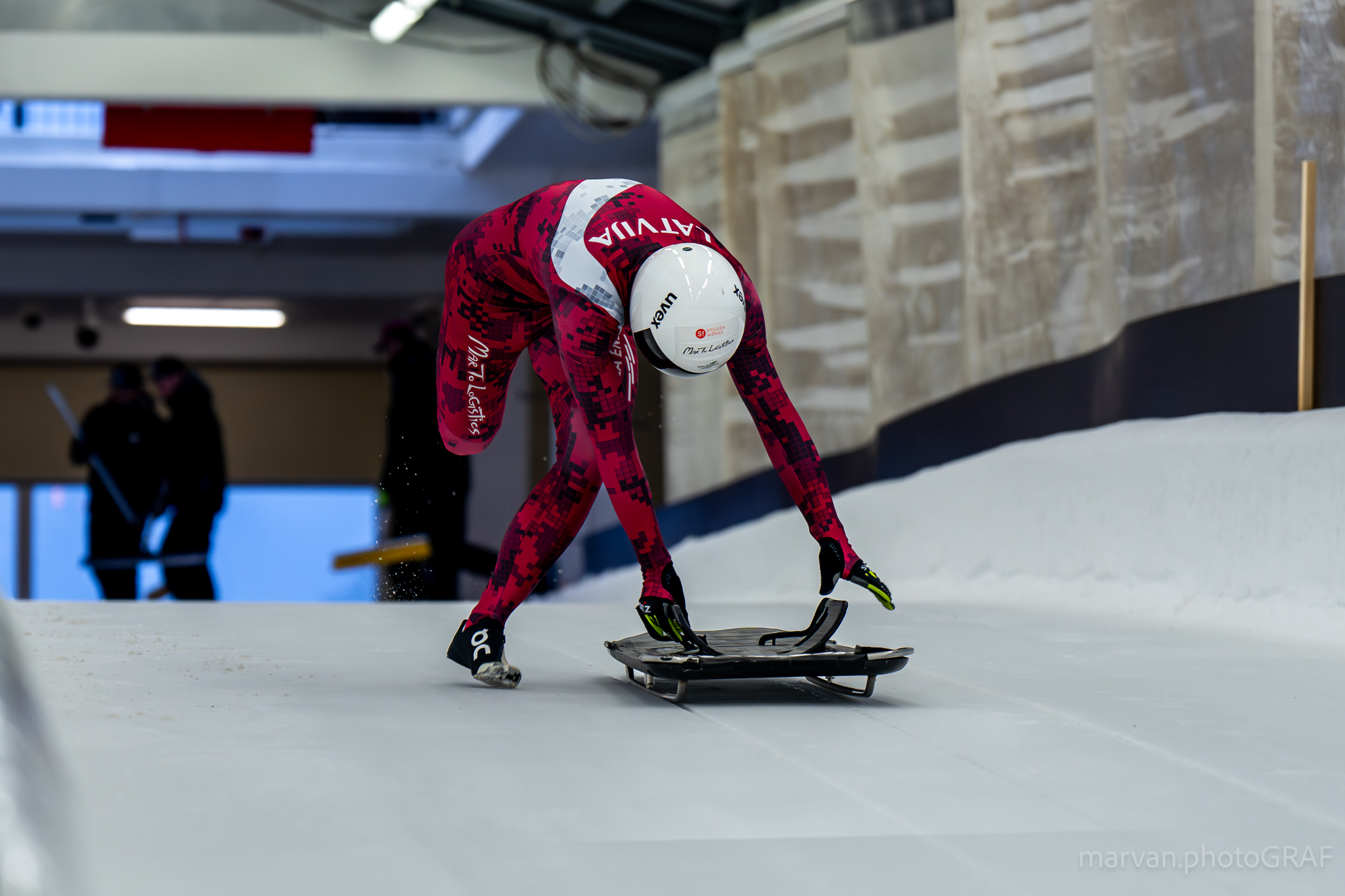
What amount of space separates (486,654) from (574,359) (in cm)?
66

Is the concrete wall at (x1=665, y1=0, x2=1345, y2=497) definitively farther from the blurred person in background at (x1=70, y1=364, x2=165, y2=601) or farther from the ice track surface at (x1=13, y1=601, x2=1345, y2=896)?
the blurred person in background at (x1=70, y1=364, x2=165, y2=601)

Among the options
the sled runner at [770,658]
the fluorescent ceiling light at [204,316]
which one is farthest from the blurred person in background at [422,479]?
the fluorescent ceiling light at [204,316]

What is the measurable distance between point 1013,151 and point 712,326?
12.8 ft

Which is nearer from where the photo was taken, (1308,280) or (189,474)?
(1308,280)

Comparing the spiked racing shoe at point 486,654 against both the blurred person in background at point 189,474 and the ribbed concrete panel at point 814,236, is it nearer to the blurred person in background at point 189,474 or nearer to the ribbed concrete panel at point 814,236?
the ribbed concrete panel at point 814,236

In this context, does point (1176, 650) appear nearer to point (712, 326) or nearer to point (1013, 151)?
point (712, 326)

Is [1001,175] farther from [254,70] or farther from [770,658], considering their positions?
[254,70]

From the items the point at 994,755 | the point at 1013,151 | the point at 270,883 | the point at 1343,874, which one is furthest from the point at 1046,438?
the point at 270,883

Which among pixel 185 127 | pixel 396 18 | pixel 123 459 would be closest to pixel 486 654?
pixel 396 18

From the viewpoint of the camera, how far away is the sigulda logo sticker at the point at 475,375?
284cm

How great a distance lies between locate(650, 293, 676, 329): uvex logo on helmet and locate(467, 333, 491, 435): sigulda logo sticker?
0.63m

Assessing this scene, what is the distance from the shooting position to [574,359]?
2.41 m

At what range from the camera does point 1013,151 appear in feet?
18.9

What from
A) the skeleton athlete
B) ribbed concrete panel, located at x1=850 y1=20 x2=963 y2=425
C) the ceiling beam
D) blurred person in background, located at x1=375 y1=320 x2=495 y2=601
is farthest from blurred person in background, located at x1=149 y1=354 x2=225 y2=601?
the skeleton athlete
